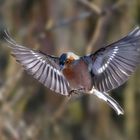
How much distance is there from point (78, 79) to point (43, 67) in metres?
0.23

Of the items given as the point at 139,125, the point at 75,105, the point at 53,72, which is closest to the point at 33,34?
the point at 75,105

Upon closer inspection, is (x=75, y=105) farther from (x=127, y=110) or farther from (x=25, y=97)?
(x=25, y=97)

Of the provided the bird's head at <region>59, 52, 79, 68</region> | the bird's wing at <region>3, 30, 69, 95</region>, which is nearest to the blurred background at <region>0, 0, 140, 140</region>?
the bird's wing at <region>3, 30, 69, 95</region>

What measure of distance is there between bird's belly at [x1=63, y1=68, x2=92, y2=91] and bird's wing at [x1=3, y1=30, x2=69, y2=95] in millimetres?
67

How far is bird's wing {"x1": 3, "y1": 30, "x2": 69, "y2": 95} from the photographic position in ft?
11.4

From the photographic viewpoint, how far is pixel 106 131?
20.4ft

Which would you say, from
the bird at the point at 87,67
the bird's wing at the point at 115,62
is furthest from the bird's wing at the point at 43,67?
the bird's wing at the point at 115,62

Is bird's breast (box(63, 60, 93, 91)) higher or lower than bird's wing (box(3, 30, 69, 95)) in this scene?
lower

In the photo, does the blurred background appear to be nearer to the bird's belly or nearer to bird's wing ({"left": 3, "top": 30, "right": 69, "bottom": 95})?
bird's wing ({"left": 3, "top": 30, "right": 69, "bottom": 95})

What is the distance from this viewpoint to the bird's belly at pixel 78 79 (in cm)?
346

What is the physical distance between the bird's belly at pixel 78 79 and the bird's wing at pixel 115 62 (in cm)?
7

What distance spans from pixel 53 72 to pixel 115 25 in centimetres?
285

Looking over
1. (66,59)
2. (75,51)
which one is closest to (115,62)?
(66,59)

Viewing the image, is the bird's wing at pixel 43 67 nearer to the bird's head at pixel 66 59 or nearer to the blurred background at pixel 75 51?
the bird's head at pixel 66 59
